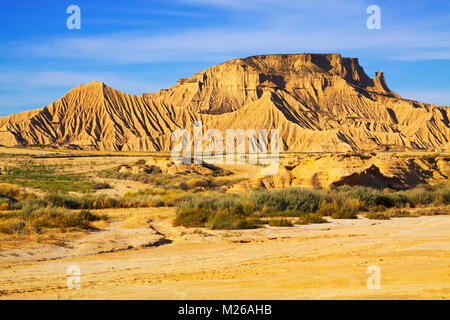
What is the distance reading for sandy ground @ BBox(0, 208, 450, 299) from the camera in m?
5.94

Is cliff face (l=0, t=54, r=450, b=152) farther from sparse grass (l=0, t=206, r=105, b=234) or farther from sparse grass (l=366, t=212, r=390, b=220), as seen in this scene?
sparse grass (l=0, t=206, r=105, b=234)

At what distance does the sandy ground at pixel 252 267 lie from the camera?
234 inches

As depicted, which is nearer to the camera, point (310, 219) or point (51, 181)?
point (310, 219)

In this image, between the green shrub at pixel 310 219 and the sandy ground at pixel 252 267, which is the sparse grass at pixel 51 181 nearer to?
the green shrub at pixel 310 219

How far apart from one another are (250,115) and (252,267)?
10799 centimetres

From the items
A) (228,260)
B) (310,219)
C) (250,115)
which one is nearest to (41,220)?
(228,260)

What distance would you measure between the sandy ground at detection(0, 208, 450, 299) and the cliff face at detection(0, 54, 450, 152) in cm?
8756

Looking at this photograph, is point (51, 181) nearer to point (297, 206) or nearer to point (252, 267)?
point (297, 206)

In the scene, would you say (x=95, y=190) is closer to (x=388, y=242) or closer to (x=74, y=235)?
(x=74, y=235)

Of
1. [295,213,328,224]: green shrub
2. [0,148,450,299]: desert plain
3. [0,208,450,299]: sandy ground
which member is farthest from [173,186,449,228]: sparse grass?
[0,208,450,299]: sandy ground

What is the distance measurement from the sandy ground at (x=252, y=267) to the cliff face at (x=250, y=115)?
87561mm

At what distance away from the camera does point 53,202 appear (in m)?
17.0

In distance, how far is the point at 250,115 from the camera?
115 metres
